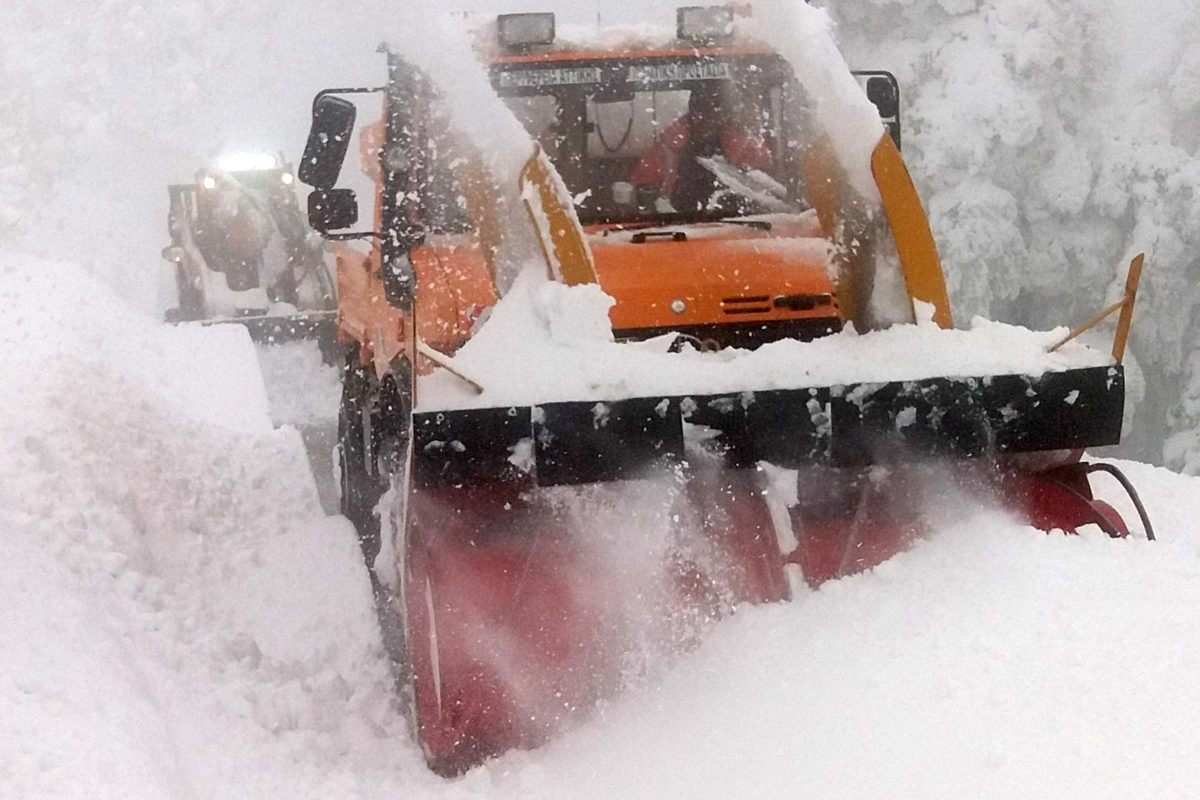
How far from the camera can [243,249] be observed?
14305 mm

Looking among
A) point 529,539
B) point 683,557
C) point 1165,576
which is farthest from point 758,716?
point 1165,576

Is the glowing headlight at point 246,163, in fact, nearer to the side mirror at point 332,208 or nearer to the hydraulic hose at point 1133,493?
the side mirror at point 332,208

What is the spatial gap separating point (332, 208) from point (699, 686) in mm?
2303

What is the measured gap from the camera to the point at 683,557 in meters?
3.65

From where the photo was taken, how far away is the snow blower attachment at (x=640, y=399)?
3342mm

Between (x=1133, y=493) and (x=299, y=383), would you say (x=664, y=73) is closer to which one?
(x=1133, y=493)

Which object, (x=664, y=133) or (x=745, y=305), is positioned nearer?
(x=745, y=305)

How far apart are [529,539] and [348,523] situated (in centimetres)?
276

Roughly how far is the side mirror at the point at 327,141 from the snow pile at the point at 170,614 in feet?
5.27

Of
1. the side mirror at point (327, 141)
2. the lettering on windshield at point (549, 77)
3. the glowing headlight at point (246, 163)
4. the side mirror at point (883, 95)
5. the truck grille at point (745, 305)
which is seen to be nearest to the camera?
the truck grille at point (745, 305)

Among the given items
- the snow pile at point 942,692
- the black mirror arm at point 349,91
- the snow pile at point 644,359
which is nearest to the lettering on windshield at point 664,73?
the black mirror arm at point 349,91

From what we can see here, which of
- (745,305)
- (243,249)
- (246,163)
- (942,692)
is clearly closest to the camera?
(942,692)

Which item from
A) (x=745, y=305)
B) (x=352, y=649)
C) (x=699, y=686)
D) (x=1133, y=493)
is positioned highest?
(x=745, y=305)

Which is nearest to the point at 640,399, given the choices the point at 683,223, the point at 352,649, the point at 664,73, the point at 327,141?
the point at 683,223
